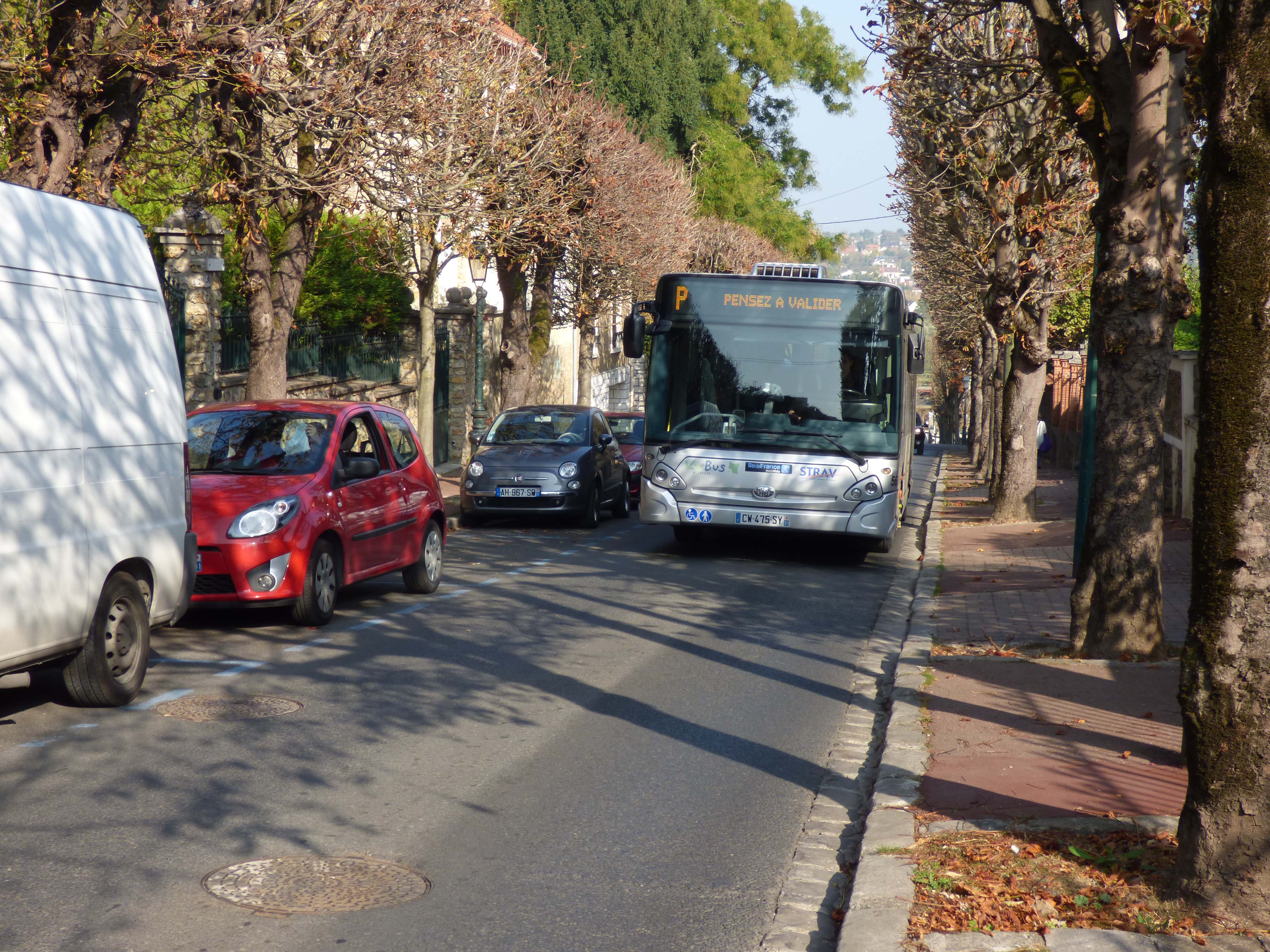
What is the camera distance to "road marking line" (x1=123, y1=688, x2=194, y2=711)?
7.47 m

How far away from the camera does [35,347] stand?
6.54m

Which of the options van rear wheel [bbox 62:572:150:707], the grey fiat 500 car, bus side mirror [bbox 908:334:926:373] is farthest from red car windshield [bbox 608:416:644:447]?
van rear wheel [bbox 62:572:150:707]

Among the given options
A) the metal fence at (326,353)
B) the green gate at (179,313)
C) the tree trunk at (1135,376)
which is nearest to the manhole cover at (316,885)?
the tree trunk at (1135,376)

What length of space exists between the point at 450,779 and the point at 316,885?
1511mm

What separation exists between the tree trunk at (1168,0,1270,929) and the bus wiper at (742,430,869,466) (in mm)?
10561

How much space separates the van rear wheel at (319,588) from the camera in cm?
998

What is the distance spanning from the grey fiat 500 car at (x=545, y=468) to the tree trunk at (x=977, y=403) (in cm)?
1866

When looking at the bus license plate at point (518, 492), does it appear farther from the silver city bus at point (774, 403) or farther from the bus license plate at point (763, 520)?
the bus license plate at point (763, 520)

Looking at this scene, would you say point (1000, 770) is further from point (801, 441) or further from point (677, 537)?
point (677, 537)

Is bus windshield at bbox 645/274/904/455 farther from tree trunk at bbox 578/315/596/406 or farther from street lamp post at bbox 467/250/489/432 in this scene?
tree trunk at bbox 578/315/596/406

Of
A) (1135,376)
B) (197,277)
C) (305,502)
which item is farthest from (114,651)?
(197,277)

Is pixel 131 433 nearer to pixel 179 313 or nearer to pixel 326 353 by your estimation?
pixel 179 313

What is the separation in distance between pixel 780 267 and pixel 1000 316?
4487 millimetres

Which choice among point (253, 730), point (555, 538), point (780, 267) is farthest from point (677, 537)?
point (253, 730)
